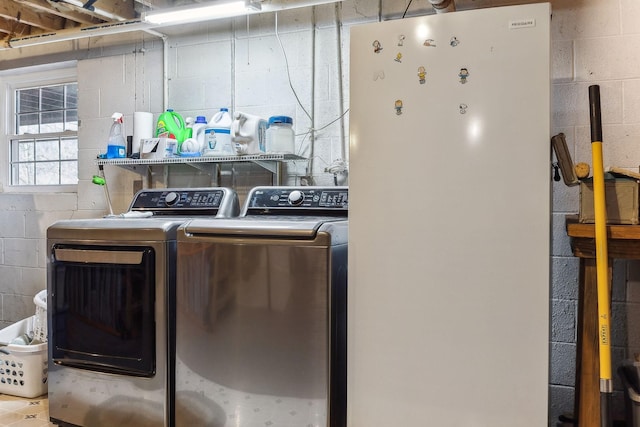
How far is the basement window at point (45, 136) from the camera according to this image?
377 cm

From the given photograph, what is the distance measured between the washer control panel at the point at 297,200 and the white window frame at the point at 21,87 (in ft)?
5.88

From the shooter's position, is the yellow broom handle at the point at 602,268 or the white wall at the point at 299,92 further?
the white wall at the point at 299,92

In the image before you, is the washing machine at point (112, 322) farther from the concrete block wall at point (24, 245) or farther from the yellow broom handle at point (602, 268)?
the yellow broom handle at point (602, 268)

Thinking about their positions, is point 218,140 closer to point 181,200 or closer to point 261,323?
point 181,200

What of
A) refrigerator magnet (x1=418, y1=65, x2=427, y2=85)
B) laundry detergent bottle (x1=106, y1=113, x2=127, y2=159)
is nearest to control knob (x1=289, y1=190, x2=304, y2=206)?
refrigerator magnet (x1=418, y1=65, x2=427, y2=85)

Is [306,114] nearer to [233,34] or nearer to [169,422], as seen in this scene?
[233,34]

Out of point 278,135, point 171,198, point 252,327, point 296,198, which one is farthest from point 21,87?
point 252,327

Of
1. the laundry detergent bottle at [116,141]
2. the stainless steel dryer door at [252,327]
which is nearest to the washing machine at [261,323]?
the stainless steel dryer door at [252,327]

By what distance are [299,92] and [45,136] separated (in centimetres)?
213

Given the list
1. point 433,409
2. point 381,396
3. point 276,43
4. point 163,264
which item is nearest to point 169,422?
point 163,264

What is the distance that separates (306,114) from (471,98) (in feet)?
4.20

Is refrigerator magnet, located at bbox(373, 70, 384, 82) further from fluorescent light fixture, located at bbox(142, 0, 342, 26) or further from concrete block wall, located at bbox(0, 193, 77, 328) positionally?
concrete block wall, located at bbox(0, 193, 77, 328)

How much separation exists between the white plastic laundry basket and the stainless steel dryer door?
1.27m

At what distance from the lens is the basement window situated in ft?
12.4
